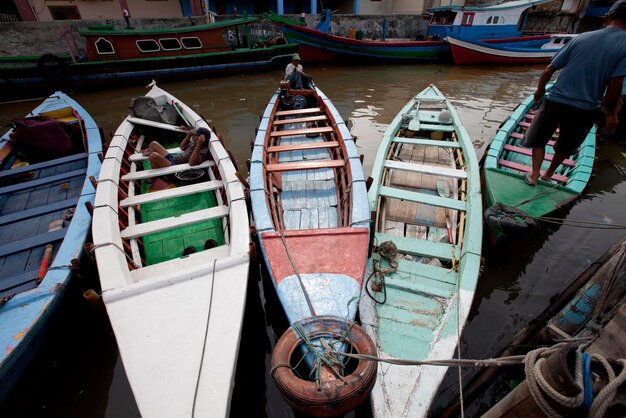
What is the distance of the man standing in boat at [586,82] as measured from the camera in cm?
318

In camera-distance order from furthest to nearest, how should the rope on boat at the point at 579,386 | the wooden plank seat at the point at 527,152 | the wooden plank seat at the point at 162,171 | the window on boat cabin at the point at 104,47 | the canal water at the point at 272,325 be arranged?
the window on boat cabin at the point at 104,47 < the wooden plank seat at the point at 527,152 < the wooden plank seat at the point at 162,171 < the canal water at the point at 272,325 < the rope on boat at the point at 579,386

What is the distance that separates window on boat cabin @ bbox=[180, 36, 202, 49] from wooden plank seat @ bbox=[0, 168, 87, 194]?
10.2 m

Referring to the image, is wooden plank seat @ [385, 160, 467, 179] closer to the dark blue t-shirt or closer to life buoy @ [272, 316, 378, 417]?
the dark blue t-shirt

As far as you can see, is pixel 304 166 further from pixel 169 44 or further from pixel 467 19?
pixel 467 19

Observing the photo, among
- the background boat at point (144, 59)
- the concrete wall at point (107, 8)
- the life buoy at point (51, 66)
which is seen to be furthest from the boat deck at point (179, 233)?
the concrete wall at point (107, 8)

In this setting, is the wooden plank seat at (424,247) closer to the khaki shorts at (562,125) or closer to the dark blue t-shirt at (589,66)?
the khaki shorts at (562,125)

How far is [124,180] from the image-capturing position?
4.58 meters

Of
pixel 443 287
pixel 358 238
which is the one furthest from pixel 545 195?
pixel 358 238

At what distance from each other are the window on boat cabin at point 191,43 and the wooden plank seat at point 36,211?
11339mm

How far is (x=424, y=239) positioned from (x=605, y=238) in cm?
315

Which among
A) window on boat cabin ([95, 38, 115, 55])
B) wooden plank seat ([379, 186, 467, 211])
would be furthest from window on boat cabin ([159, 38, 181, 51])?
wooden plank seat ([379, 186, 467, 211])

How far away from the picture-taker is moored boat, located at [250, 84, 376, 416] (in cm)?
188

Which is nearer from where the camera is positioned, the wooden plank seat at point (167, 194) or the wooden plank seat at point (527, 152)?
the wooden plank seat at point (167, 194)

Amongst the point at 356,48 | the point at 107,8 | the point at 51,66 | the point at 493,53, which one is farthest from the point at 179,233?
the point at 107,8
